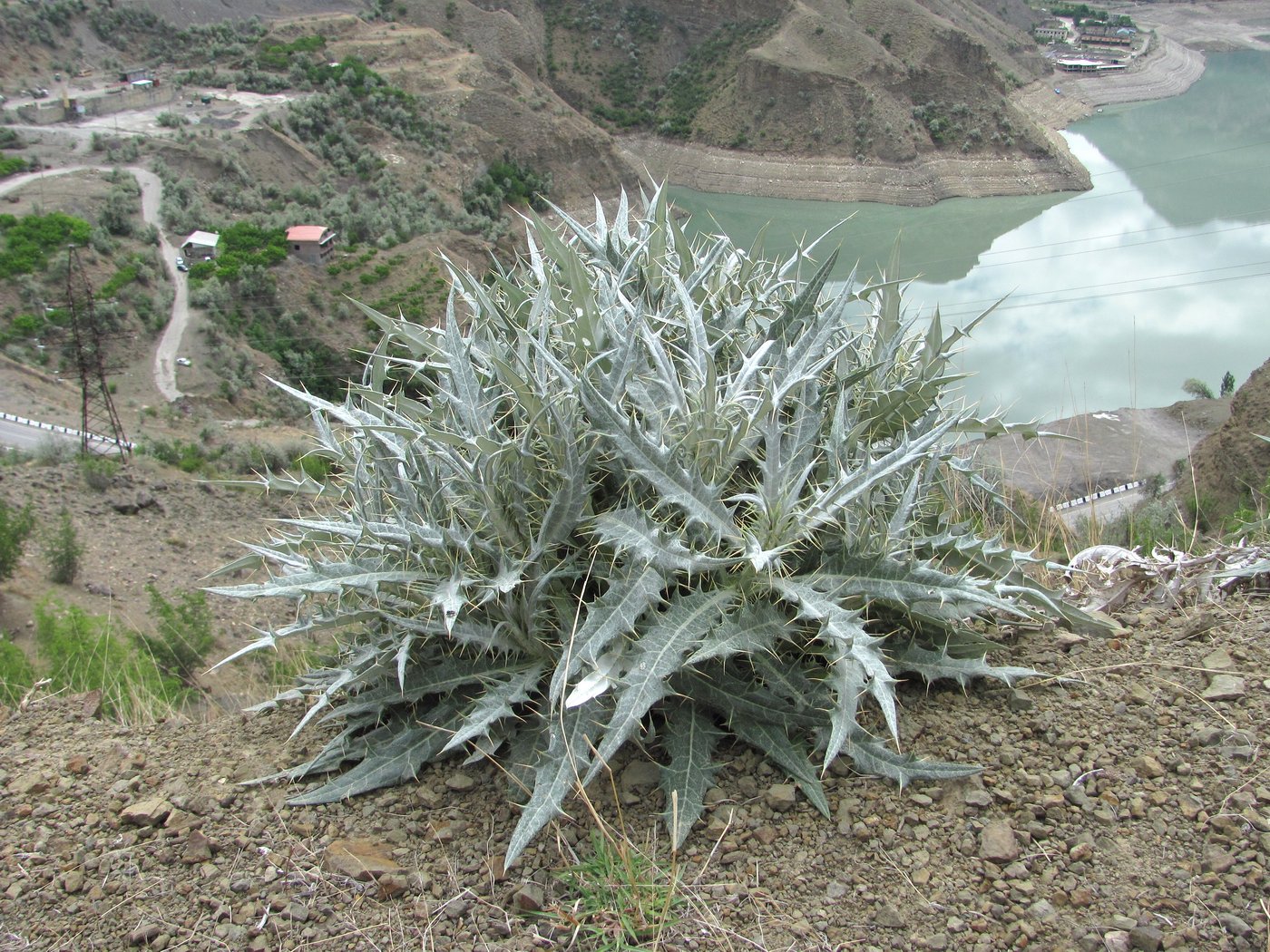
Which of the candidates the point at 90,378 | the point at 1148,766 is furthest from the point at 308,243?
the point at 1148,766

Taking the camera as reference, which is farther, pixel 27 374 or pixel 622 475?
pixel 27 374

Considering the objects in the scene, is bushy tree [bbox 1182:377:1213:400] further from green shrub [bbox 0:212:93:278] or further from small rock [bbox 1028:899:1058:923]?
green shrub [bbox 0:212:93:278]

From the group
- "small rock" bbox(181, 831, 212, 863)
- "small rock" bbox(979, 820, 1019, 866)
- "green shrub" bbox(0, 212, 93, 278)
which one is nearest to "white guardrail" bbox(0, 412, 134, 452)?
"green shrub" bbox(0, 212, 93, 278)

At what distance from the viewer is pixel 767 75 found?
246 ft

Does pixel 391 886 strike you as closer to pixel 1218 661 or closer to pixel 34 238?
pixel 1218 661

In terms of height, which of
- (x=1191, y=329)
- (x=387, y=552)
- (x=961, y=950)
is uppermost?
(x=387, y=552)

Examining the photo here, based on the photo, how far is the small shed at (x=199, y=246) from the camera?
43094 mm

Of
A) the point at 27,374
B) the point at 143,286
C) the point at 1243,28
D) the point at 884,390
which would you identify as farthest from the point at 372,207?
the point at 1243,28

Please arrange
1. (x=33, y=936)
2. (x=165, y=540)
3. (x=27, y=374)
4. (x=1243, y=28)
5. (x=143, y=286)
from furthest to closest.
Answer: (x=1243, y=28) → (x=143, y=286) → (x=27, y=374) → (x=165, y=540) → (x=33, y=936)

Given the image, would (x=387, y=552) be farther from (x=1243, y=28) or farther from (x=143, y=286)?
(x=1243, y=28)

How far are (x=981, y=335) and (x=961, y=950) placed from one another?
41277 mm

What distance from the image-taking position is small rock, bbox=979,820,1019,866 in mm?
2141

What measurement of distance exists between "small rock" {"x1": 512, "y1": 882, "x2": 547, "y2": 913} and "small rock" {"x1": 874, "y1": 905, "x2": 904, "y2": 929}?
73 centimetres

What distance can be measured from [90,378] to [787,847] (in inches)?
1463
